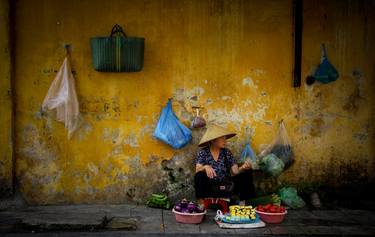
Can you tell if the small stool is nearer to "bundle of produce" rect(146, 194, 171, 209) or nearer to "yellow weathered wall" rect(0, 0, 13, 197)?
"bundle of produce" rect(146, 194, 171, 209)

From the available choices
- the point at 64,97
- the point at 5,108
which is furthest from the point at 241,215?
the point at 5,108

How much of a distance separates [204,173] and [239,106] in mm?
1238

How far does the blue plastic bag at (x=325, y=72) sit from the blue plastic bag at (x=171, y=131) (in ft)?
6.46

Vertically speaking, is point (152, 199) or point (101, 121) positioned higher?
point (101, 121)

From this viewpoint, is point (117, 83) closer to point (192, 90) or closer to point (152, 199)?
point (192, 90)

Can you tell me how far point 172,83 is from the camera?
8195 millimetres

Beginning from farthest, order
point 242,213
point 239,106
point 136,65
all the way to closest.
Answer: point 239,106
point 136,65
point 242,213

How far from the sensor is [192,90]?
27.0 ft

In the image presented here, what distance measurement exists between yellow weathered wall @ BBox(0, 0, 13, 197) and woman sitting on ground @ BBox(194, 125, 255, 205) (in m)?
2.48

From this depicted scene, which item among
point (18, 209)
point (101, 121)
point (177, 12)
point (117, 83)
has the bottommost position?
point (18, 209)

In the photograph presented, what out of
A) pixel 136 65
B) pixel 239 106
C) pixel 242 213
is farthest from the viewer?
pixel 239 106

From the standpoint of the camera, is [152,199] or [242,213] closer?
[242,213]

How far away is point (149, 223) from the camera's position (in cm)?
733

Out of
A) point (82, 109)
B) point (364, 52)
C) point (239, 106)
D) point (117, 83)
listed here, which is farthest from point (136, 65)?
point (364, 52)
